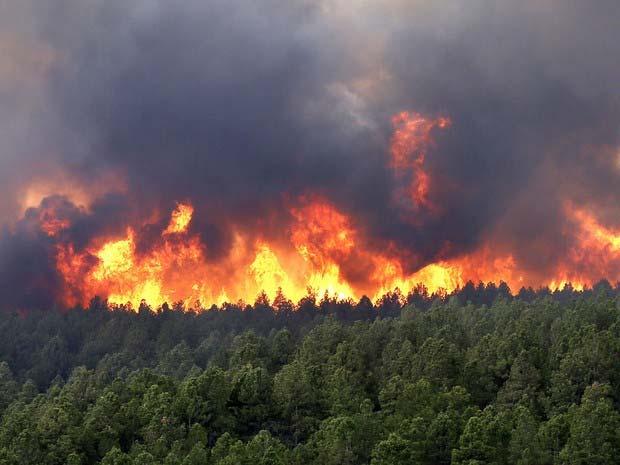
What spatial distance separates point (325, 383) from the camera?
137875 millimetres

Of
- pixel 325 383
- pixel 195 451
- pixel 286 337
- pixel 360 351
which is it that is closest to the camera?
pixel 195 451

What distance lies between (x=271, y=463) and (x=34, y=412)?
55983 mm

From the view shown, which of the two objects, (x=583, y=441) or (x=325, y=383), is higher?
(x=325, y=383)

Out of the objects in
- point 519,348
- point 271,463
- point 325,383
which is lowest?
point 271,463

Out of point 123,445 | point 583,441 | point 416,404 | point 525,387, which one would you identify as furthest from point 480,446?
point 123,445

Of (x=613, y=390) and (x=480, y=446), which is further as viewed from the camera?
(x=613, y=390)

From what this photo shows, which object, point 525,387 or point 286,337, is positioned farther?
point 286,337

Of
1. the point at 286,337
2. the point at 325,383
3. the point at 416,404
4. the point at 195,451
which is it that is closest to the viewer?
the point at 195,451

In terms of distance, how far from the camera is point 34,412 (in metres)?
134

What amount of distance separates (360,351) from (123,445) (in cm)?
5600

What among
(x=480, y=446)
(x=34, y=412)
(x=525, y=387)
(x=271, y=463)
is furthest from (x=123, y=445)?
(x=525, y=387)

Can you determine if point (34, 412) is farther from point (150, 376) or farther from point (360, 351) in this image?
point (360, 351)

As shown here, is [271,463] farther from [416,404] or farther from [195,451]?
[416,404]

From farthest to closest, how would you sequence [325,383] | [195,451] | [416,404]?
[325,383] < [416,404] < [195,451]
